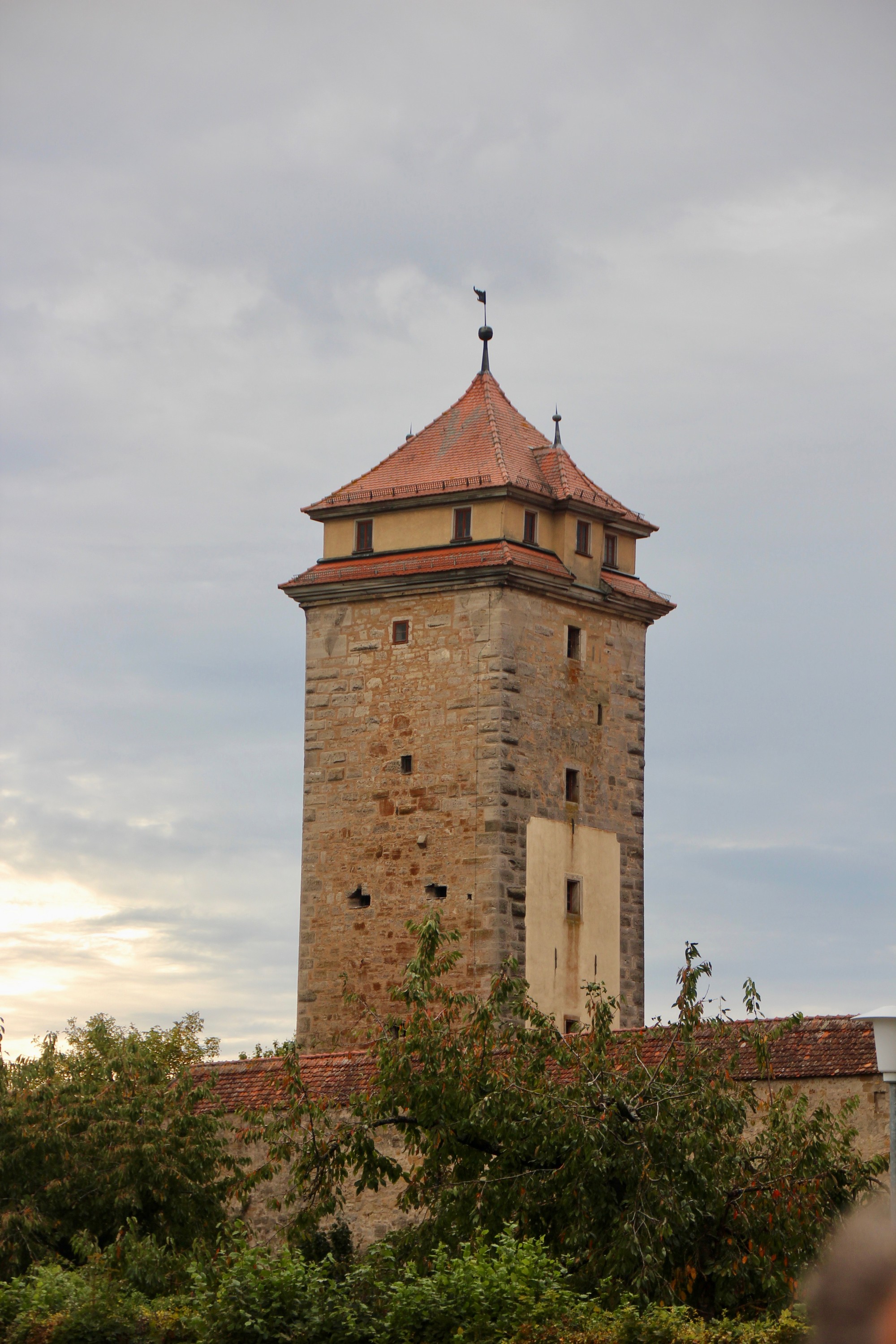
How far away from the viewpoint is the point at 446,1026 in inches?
727

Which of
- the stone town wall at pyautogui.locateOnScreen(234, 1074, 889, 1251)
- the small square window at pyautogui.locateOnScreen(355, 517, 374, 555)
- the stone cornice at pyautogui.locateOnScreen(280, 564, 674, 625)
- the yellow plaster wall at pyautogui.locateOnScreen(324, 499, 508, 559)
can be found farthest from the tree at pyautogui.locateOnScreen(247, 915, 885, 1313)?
the small square window at pyautogui.locateOnScreen(355, 517, 374, 555)

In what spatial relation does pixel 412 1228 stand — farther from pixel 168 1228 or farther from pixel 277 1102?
pixel 277 1102

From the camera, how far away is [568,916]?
34.0 meters

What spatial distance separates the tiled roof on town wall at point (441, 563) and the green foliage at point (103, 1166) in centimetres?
1406

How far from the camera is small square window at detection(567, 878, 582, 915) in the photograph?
34.1 metres

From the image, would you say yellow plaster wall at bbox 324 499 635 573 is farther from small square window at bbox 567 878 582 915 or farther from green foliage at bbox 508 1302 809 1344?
green foliage at bbox 508 1302 809 1344

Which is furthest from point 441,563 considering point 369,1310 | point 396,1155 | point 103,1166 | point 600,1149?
point 369,1310

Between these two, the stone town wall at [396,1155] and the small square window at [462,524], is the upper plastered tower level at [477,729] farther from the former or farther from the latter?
the stone town wall at [396,1155]

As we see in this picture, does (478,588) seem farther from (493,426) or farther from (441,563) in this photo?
(493,426)

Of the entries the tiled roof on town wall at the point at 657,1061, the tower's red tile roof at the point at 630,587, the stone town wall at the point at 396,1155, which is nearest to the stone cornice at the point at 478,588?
the tower's red tile roof at the point at 630,587

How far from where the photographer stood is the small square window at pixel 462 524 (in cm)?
3494

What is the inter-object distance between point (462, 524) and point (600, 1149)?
2030cm

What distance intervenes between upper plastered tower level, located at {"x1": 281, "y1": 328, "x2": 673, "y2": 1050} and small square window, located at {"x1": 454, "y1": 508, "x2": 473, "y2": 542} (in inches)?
1.5

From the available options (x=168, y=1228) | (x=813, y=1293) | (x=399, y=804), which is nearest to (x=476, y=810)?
(x=399, y=804)
